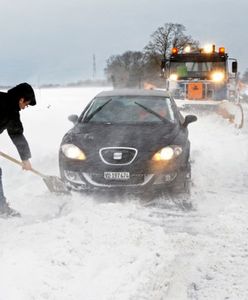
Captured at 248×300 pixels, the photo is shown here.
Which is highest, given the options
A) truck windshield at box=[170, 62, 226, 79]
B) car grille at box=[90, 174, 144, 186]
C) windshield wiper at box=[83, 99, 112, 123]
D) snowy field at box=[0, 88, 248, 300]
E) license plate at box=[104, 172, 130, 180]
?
truck windshield at box=[170, 62, 226, 79]

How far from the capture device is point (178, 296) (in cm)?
346

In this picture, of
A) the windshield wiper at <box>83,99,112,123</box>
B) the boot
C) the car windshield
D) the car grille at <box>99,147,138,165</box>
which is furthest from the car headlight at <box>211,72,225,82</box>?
the boot

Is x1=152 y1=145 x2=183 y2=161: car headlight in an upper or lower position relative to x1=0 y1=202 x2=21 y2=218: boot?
upper

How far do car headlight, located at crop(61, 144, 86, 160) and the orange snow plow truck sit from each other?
9.85 meters

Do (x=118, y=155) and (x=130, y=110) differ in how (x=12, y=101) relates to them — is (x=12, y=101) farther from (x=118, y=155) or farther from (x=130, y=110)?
(x=130, y=110)

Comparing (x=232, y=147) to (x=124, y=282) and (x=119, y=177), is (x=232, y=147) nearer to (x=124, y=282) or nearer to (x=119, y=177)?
(x=119, y=177)

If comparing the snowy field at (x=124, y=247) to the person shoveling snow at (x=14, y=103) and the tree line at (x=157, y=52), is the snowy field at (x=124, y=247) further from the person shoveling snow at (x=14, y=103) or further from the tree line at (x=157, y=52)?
the tree line at (x=157, y=52)

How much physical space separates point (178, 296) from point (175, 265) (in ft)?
1.77

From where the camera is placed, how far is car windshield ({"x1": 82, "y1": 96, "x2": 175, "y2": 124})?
7090 millimetres

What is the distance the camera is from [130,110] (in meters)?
7.30

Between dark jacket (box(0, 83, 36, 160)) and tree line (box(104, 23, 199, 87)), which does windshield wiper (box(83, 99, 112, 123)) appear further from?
tree line (box(104, 23, 199, 87))

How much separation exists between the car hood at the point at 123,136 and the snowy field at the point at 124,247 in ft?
2.42

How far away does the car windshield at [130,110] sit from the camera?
709 centimetres

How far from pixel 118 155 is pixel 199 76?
441 inches
